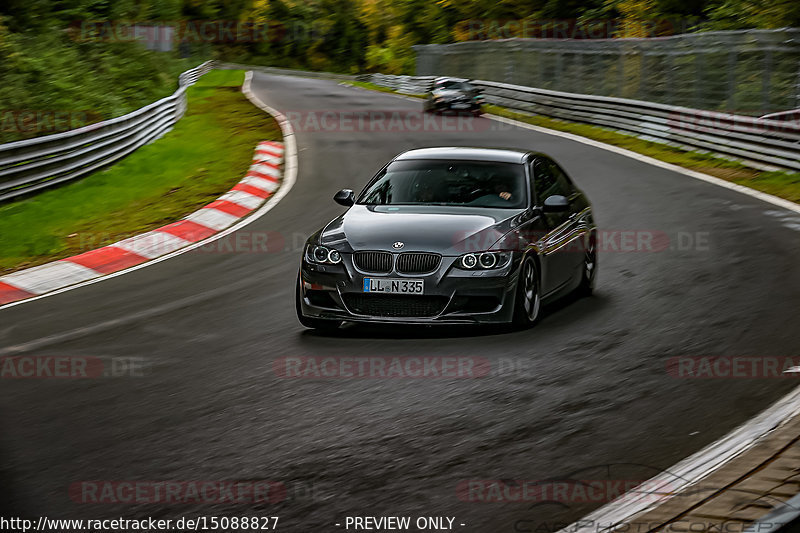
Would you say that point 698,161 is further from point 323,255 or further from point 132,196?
point 323,255

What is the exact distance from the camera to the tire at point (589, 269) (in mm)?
10523

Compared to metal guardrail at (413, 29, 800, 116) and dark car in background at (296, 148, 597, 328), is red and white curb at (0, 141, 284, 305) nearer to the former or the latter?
dark car in background at (296, 148, 597, 328)

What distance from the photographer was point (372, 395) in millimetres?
7160

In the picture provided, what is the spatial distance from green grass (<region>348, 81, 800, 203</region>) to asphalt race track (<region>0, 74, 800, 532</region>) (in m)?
6.29

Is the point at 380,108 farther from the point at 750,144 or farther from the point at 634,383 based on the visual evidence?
the point at 634,383

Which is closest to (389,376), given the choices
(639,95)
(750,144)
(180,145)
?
(750,144)

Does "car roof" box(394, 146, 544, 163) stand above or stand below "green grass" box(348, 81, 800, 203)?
above

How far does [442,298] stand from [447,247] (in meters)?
0.42

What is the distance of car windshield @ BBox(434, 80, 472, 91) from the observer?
123ft

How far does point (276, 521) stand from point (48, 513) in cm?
109

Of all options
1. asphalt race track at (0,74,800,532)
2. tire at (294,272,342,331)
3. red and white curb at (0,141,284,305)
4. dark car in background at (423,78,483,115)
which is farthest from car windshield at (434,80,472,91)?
tire at (294,272,342,331)

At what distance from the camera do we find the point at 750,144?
70.7ft

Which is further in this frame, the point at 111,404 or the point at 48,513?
the point at 111,404

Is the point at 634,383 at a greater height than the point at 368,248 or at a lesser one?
lesser
